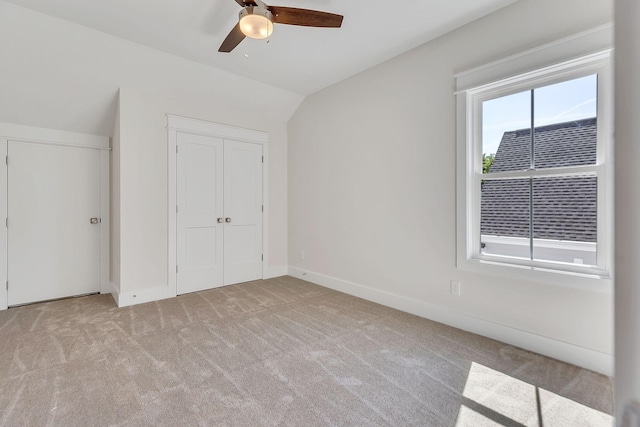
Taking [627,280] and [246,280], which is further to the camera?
[246,280]

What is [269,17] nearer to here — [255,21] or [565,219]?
[255,21]

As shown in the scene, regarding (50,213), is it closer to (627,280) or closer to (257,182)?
(257,182)

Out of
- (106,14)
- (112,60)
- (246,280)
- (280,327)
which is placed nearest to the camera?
(106,14)

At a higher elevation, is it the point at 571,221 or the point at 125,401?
the point at 571,221

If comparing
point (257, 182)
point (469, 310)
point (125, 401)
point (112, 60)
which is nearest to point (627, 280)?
point (125, 401)

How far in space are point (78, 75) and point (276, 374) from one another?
3475 millimetres

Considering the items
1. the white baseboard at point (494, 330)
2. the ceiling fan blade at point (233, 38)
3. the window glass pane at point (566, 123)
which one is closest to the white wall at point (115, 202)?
the ceiling fan blade at point (233, 38)

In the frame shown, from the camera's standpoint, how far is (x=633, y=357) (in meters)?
0.36

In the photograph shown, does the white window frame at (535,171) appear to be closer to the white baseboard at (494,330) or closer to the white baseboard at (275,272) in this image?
the white baseboard at (494,330)

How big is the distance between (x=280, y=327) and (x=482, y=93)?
9.11 feet

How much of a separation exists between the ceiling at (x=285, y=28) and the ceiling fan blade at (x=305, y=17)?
1.22 ft

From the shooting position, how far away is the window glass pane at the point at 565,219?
2.09 metres

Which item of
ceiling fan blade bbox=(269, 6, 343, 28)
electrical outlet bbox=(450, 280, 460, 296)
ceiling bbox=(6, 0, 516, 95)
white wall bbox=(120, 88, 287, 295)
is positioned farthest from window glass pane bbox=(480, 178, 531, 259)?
white wall bbox=(120, 88, 287, 295)

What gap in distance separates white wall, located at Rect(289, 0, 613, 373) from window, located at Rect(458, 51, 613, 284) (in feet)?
0.52
